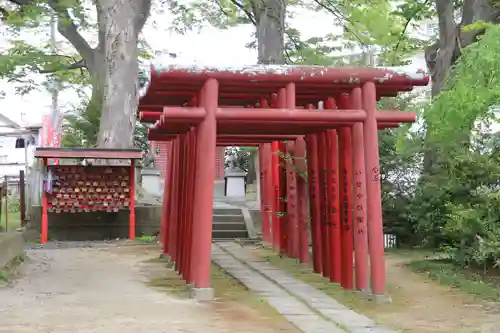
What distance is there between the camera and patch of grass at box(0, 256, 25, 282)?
922cm

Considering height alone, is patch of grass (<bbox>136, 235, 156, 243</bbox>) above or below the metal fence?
below

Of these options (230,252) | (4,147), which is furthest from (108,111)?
(4,147)

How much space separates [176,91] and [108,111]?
8.99 metres

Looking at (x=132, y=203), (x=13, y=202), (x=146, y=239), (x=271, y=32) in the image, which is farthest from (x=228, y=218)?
(x=13, y=202)

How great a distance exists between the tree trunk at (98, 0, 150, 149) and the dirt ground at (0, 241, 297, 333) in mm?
6566

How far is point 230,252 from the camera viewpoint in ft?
42.3

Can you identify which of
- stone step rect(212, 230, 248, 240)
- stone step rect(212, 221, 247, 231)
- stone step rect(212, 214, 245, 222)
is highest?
stone step rect(212, 214, 245, 222)

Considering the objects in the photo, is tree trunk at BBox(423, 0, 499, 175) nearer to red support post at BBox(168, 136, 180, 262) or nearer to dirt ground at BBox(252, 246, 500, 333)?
dirt ground at BBox(252, 246, 500, 333)

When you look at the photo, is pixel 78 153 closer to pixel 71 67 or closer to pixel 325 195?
pixel 325 195

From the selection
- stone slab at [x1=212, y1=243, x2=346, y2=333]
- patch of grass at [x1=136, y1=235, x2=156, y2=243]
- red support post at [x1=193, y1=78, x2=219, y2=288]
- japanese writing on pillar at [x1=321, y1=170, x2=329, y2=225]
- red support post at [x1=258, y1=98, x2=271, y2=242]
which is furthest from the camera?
patch of grass at [x1=136, y1=235, x2=156, y2=243]

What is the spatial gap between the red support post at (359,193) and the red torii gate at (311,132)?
0.04ft

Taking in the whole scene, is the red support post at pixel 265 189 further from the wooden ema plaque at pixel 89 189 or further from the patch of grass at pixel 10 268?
the patch of grass at pixel 10 268

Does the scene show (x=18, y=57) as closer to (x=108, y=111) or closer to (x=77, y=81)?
(x=77, y=81)

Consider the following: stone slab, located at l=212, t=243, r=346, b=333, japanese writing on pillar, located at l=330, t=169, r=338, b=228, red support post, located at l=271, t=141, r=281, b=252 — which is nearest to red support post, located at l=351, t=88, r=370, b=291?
japanese writing on pillar, located at l=330, t=169, r=338, b=228
